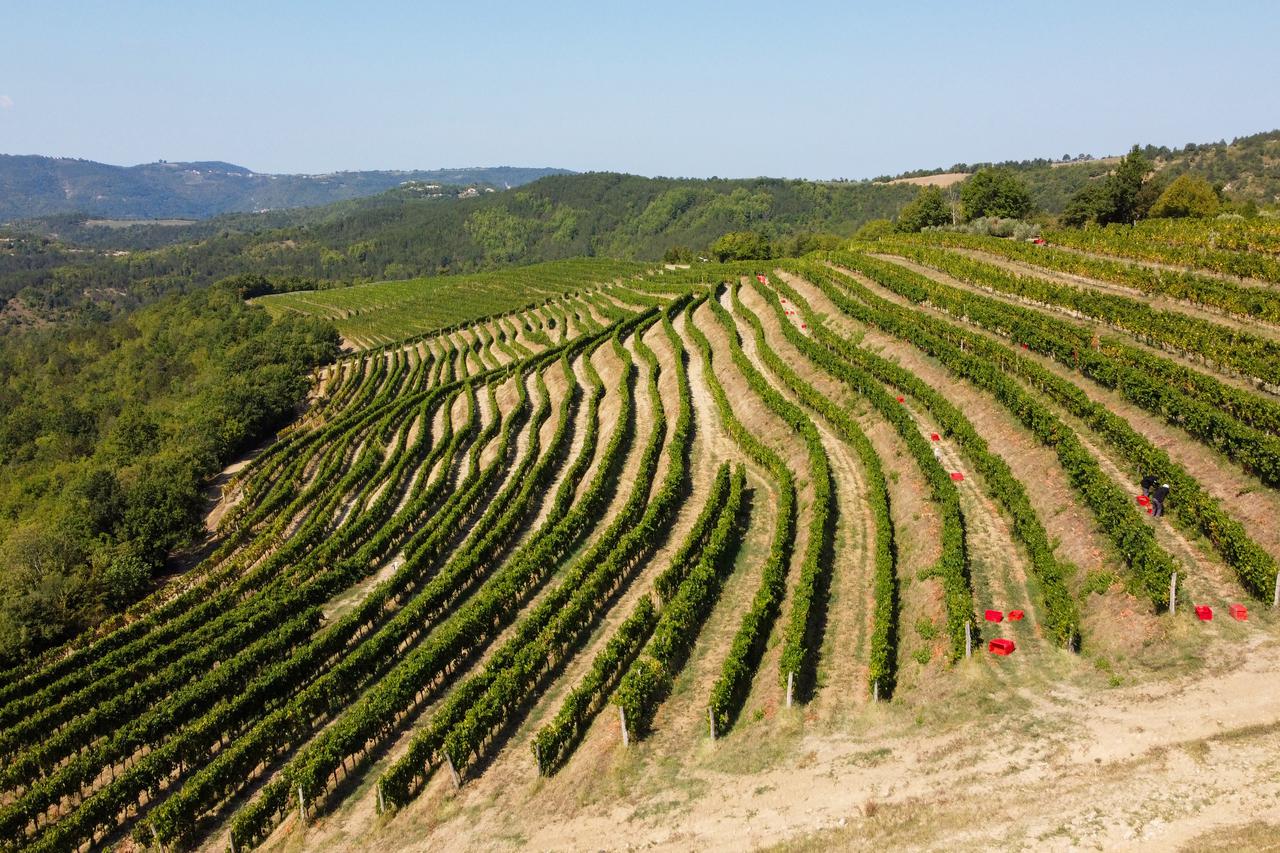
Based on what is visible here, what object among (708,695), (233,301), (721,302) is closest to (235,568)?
(708,695)

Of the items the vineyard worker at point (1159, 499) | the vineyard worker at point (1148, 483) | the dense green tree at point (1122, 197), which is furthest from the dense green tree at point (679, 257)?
the vineyard worker at point (1159, 499)

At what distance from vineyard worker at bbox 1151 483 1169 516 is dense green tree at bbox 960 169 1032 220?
81.6 metres

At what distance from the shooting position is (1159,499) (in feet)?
84.2

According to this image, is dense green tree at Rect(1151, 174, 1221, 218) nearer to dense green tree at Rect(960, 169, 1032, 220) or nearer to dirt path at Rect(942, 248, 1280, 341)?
dense green tree at Rect(960, 169, 1032, 220)

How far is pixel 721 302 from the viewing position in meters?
81.2

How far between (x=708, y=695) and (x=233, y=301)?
170590mm

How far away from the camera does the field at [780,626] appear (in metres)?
18.3

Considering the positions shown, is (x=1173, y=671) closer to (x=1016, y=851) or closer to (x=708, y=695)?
(x=1016, y=851)

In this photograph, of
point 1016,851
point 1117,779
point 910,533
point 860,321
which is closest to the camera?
point 1016,851

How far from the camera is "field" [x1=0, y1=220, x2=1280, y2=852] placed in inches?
720

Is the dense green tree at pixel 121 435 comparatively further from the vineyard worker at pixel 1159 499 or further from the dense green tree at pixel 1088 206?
the dense green tree at pixel 1088 206

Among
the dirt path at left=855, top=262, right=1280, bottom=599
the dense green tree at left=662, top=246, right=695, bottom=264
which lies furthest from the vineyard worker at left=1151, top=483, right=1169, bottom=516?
the dense green tree at left=662, top=246, right=695, bottom=264

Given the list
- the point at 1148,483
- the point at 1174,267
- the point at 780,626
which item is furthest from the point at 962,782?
the point at 1174,267

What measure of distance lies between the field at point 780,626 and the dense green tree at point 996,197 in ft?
146
